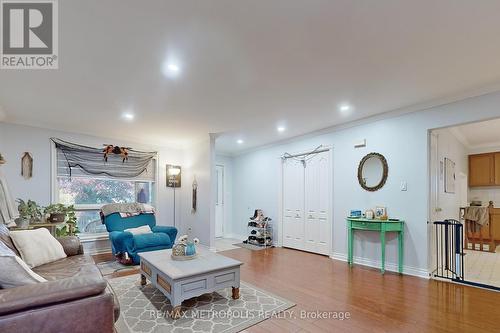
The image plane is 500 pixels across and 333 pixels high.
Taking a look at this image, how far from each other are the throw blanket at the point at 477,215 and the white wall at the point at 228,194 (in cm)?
539

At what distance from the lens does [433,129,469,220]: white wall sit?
4469mm

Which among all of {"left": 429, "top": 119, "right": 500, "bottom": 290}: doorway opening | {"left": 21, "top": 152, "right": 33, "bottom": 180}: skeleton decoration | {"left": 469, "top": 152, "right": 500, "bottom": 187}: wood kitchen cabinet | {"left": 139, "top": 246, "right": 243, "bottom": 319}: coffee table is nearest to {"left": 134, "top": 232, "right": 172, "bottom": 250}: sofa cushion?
{"left": 139, "top": 246, "right": 243, "bottom": 319}: coffee table

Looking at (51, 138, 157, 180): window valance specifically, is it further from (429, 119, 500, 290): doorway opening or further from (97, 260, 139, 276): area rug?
(429, 119, 500, 290): doorway opening

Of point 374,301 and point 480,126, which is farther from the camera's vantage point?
point 480,126

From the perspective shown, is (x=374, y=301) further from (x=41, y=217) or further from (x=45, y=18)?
(x=41, y=217)

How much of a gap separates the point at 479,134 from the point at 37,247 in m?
7.70

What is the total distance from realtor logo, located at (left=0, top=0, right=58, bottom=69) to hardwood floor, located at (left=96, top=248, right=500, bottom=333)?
2.91 meters

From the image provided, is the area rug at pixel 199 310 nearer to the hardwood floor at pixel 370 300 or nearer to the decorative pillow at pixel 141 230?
the hardwood floor at pixel 370 300

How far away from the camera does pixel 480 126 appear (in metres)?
4.98

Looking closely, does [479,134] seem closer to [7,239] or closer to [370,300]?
[370,300]

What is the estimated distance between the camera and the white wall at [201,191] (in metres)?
5.47

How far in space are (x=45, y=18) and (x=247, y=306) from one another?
3.01 metres

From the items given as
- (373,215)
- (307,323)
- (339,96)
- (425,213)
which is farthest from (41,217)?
(425,213)

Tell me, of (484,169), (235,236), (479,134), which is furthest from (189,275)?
(484,169)
